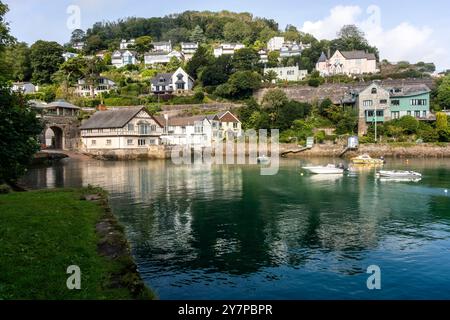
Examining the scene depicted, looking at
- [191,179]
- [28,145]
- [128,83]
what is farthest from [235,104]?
[28,145]

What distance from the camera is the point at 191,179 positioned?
143 ft

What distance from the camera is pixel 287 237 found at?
20.8 meters

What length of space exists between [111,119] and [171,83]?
1186 inches

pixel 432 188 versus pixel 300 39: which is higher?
pixel 300 39

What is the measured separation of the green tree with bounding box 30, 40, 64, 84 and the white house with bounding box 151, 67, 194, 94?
32.9 m

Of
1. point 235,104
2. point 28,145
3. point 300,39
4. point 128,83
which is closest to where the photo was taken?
point 28,145

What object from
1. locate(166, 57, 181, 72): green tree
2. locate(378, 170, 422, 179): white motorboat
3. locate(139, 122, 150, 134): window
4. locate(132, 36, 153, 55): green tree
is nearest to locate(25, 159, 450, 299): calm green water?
locate(378, 170, 422, 179): white motorboat

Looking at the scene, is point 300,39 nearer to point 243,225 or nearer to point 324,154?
point 324,154

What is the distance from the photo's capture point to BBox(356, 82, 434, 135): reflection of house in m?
78.9

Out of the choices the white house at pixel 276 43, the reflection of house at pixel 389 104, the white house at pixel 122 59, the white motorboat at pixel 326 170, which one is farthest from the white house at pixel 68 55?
the white motorboat at pixel 326 170

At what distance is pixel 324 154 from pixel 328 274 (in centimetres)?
5929

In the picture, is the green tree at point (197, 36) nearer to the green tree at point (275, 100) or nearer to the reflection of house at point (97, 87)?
the reflection of house at point (97, 87)

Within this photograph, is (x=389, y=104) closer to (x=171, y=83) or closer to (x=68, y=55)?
(x=171, y=83)

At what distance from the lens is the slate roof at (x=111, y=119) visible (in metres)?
74.8
